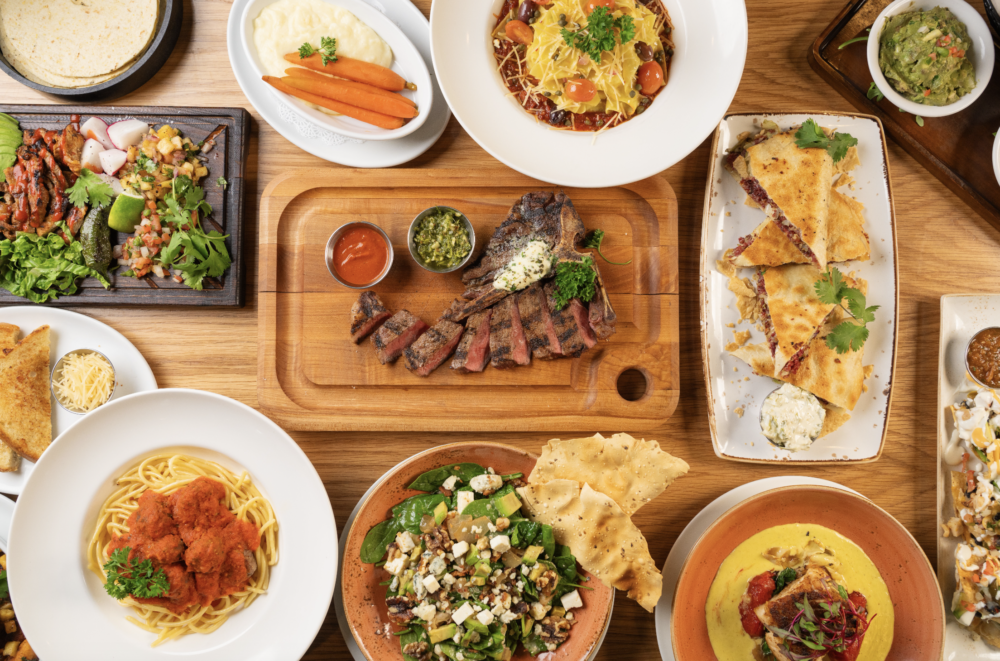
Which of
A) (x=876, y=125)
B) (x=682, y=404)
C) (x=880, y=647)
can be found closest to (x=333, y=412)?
(x=682, y=404)

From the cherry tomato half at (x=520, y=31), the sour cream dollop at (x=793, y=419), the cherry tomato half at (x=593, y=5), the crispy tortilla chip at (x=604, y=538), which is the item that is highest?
the cherry tomato half at (x=593, y=5)

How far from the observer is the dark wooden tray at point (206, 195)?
3.37 metres

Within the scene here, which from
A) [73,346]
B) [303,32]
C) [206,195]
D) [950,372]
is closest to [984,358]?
[950,372]

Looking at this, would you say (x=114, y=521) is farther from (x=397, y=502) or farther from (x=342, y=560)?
(x=397, y=502)

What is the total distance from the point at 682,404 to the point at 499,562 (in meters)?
1.43

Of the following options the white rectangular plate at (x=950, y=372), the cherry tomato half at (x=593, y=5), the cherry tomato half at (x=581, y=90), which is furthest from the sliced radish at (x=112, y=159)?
the white rectangular plate at (x=950, y=372)

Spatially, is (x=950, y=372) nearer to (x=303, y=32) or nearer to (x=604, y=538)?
(x=604, y=538)

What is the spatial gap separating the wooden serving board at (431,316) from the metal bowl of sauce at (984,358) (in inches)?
68.2

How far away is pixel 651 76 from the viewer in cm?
313

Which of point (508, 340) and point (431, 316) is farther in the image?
point (431, 316)

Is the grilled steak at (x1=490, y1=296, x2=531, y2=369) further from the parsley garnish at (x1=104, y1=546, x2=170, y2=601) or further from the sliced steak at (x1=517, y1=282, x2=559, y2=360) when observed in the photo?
the parsley garnish at (x1=104, y1=546, x2=170, y2=601)

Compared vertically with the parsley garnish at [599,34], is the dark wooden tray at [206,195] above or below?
below

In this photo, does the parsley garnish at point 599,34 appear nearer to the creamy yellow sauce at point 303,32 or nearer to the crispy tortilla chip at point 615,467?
the creamy yellow sauce at point 303,32

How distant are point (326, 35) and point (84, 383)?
7.88 ft
